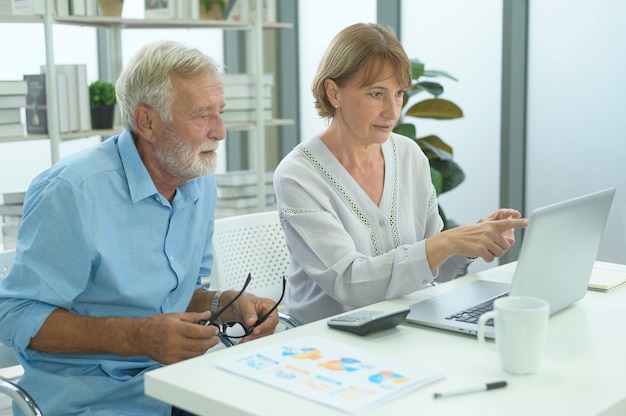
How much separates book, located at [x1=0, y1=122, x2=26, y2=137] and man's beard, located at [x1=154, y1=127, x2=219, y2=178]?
1.74 metres

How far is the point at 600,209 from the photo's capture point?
1.72 metres

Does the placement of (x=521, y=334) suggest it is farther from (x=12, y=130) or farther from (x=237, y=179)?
(x=237, y=179)

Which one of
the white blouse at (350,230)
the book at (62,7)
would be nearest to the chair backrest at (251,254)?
the white blouse at (350,230)

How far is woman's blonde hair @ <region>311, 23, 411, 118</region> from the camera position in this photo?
219 centimetres

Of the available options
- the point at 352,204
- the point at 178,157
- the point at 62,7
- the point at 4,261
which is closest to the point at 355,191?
the point at 352,204

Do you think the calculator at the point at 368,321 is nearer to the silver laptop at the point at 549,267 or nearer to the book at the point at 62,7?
the silver laptop at the point at 549,267

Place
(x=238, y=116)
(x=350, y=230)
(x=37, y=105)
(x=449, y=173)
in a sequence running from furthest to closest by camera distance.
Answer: (x=238, y=116)
(x=449, y=173)
(x=37, y=105)
(x=350, y=230)

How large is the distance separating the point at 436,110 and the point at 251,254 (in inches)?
66.2

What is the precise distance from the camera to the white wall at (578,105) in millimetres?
3650

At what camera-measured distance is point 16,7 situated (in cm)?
345

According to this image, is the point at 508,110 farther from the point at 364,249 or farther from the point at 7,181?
the point at 7,181

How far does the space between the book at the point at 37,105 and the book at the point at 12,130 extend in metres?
0.08

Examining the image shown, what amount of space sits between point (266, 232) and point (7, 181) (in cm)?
274

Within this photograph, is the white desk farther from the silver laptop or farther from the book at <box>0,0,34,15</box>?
the book at <box>0,0,34,15</box>
